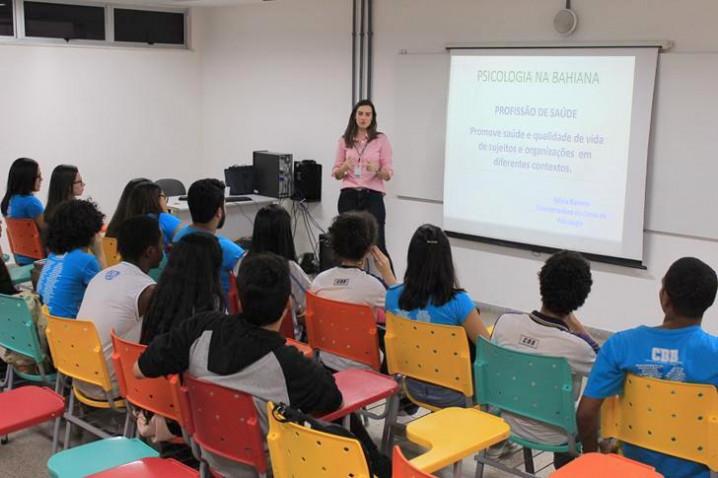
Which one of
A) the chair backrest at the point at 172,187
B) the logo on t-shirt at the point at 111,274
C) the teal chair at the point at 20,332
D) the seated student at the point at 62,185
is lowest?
the teal chair at the point at 20,332

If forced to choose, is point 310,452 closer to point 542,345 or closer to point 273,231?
point 542,345

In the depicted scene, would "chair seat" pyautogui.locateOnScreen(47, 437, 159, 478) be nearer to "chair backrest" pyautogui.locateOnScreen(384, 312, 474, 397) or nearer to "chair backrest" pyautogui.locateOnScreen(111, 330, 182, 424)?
"chair backrest" pyautogui.locateOnScreen(111, 330, 182, 424)

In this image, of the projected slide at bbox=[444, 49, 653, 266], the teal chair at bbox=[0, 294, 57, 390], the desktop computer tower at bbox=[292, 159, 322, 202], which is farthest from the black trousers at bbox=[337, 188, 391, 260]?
the teal chair at bbox=[0, 294, 57, 390]

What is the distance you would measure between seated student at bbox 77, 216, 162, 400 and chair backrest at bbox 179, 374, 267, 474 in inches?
31.2

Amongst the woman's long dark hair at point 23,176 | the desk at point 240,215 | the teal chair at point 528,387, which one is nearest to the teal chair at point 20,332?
the teal chair at point 528,387

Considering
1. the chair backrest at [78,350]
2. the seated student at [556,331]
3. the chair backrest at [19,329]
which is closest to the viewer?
the seated student at [556,331]

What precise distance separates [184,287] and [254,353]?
0.67 metres

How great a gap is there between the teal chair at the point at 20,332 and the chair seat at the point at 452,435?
6.53 feet

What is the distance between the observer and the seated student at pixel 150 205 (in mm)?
4816

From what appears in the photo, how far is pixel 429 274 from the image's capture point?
11.0 feet

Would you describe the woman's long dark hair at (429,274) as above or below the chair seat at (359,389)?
above

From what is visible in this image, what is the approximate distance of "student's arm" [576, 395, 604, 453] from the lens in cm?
262

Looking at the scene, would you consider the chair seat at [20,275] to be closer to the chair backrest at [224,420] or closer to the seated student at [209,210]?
the seated student at [209,210]

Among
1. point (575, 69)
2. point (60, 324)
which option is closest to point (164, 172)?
point (575, 69)
